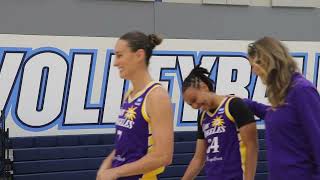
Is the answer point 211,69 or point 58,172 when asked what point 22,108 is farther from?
point 211,69

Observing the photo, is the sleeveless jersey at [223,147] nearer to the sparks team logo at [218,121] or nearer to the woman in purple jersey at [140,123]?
the sparks team logo at [218,121]

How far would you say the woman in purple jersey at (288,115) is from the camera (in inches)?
91.4

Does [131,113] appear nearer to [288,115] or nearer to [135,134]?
[135,134]

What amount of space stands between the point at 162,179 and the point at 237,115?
4250 millimetres

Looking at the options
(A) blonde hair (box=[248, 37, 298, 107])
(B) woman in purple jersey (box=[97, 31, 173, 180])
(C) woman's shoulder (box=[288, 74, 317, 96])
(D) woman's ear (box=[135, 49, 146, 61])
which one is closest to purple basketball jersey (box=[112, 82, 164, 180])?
(B) woman in purple jersey (box=[97, 31, 173, 180])

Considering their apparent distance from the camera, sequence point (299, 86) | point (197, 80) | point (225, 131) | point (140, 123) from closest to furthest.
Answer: point (299, 86) → point (140, 123) → point (225, 131) → point (197, 80)

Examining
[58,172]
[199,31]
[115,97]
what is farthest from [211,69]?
[58,172]

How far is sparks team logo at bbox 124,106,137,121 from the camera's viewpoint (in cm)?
259

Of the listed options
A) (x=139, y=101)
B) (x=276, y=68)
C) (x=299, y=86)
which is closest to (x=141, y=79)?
(x=139, y=101)

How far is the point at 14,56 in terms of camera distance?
743cm

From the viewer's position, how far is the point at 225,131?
3.15m

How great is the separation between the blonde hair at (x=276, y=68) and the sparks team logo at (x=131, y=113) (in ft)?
2.10

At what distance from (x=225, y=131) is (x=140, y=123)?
2.50 feet

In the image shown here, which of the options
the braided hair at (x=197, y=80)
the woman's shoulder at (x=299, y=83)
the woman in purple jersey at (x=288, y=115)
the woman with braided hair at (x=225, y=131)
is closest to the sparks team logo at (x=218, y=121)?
the woman with braided hair at (x=225, y=131)
